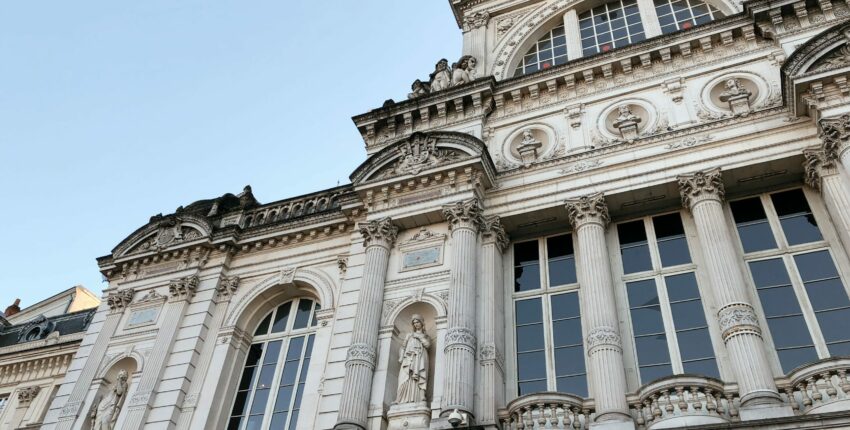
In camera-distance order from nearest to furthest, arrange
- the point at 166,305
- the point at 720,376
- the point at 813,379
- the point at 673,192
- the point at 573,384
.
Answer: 1. the point at 813,379
2. the point at 720,376
3. the point at 573,384
4. the point at 673,192
5. the point at 166,305

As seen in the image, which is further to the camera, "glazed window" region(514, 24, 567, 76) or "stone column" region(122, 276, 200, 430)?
"glazed window" region(514, 24, 567, 76)

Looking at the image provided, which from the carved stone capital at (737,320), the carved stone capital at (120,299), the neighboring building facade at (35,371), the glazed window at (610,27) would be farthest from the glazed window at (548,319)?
the neighboring building facade at (35,371)

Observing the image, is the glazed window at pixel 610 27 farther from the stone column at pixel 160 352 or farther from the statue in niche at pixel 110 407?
the statue in niche at pixel 110 407

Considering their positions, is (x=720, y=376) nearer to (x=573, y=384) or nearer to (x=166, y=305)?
(x=573, y=384)

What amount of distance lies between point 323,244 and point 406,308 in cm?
434

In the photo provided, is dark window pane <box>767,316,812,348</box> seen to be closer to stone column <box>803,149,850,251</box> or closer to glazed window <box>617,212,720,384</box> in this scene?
glazed window <box>617,212,720,384</box>

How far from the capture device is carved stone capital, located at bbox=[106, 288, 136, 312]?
64.0 ft

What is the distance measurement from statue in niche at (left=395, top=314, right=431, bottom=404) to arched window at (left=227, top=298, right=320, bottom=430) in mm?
3349

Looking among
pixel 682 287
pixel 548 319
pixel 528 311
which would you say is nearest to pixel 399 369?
pixel 528 311

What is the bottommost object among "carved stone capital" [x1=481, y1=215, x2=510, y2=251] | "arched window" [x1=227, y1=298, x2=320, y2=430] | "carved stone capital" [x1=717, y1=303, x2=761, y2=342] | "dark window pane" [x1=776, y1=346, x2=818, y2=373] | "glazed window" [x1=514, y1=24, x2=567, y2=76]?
"dark window pane" [x1=776, y1=346, x2=818, y2=373]

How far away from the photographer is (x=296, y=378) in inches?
663

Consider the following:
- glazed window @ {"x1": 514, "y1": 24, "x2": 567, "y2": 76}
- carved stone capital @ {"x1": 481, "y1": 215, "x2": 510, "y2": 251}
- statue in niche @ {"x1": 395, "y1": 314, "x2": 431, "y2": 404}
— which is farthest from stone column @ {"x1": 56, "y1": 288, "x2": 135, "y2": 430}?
glazed window @ {"x1": 514, "y1": 24, "x2": 567, "y2": 76}

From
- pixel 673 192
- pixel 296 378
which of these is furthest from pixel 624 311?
pixel 296 378

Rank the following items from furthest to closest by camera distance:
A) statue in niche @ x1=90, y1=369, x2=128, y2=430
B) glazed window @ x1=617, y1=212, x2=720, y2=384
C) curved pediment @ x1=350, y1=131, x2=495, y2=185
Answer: statue in niche @ x1=90, y1=369, x2=128, y2=430 → curved pediment @ x1=350, y1=131, x2=495, y2=185 → glazed window @ x1=617, y1=212, x2=720, y2=384
